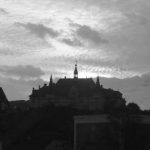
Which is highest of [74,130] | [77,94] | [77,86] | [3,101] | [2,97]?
[77,86]

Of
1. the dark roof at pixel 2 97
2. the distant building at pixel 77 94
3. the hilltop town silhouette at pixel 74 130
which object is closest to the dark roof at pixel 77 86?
the distant building at pixel 77 94

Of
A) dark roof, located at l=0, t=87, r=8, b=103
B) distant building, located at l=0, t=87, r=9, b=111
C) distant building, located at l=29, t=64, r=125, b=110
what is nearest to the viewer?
distant building, located at l=0, t=87, r=9, b=111

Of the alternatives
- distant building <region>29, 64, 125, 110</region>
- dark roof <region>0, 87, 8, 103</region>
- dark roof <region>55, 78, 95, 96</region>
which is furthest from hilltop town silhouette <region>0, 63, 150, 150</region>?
dark roof <region>55, 78, 95, 96</region>

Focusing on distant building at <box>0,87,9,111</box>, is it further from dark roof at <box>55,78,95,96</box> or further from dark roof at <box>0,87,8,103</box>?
dark roof at <box>55,78,95,96</box>

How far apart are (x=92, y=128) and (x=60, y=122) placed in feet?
30.7

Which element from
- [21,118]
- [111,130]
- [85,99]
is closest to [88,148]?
[111,130]

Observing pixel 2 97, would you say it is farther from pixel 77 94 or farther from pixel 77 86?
pixel 77 86

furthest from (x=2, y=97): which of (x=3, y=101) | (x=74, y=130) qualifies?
(x=74, y=130)

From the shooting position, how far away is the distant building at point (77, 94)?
443 feet

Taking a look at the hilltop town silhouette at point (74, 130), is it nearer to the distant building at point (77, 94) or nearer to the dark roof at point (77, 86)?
the distant building at point (77, 94)

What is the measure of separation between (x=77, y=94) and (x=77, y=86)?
241cm

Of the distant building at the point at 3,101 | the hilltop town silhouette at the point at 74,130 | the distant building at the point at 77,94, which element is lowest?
the hilltop town silhouette at the point at 74,130

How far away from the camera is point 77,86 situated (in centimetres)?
13762

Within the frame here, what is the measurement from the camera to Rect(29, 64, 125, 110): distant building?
13500 centimetres
